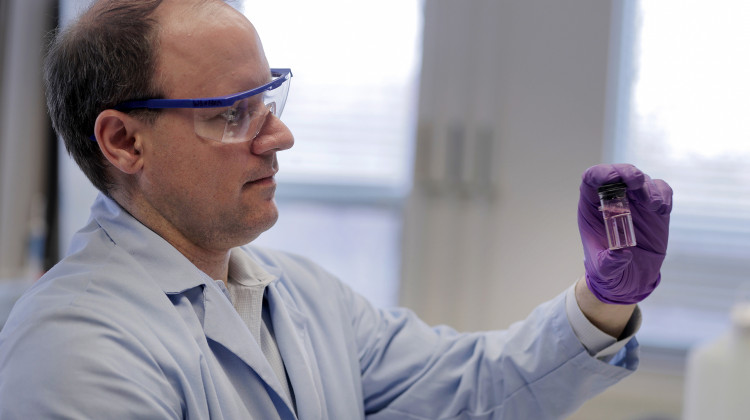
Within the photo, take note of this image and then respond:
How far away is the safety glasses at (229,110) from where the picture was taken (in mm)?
1077

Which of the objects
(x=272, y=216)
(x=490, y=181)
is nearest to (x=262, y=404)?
(x=272, y=216)

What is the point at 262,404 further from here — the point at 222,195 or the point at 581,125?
the point at 581,125

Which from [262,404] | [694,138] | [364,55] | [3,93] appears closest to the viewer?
[262,404]

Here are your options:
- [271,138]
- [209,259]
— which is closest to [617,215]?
[271,138]

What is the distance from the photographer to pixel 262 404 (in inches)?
42.2

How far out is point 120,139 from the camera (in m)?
1.11

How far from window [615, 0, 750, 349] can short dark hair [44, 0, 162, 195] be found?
148cm

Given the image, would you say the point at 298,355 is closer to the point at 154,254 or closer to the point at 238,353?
the point at 238,353

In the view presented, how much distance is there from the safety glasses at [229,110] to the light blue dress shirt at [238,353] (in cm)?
18

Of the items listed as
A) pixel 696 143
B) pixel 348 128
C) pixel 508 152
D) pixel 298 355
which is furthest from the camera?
pixel 348 128

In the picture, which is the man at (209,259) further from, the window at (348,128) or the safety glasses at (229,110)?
the window at (348,128)

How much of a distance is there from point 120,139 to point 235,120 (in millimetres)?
179

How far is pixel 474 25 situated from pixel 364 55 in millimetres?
363

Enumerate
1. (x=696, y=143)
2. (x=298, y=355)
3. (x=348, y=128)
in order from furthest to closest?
(x=348, y=128)
(x=696, y=143)
(x=298, y=355)
